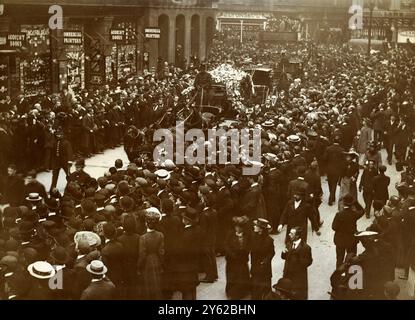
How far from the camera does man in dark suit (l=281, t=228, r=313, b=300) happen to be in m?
9.64

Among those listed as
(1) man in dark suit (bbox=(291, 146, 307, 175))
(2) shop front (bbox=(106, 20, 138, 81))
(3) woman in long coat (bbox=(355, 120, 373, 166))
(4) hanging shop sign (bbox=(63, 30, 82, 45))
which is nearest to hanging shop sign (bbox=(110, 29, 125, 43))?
(2) shop front (bbox=(106, 20, 138, 81))

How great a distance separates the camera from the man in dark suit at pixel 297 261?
31.6ft

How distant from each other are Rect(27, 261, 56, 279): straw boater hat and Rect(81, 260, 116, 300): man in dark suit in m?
0.53

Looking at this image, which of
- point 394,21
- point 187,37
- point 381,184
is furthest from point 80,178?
point 394,21

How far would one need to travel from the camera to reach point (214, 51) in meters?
49.0

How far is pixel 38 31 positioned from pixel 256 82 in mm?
10199

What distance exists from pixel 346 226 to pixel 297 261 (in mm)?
1978

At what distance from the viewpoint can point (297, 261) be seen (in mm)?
9664

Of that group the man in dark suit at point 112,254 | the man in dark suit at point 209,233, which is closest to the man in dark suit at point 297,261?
the man in dark suit at point 209,233

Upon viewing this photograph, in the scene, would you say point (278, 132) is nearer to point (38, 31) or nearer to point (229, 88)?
point (229, 88)

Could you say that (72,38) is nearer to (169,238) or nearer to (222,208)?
(222,208)

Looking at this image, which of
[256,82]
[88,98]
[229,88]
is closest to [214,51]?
[256,82]

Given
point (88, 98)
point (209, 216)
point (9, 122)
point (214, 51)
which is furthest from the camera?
point (214, 51)

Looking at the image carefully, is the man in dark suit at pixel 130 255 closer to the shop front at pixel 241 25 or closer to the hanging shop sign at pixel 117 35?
the hanging shop sign at pixel 117 35
